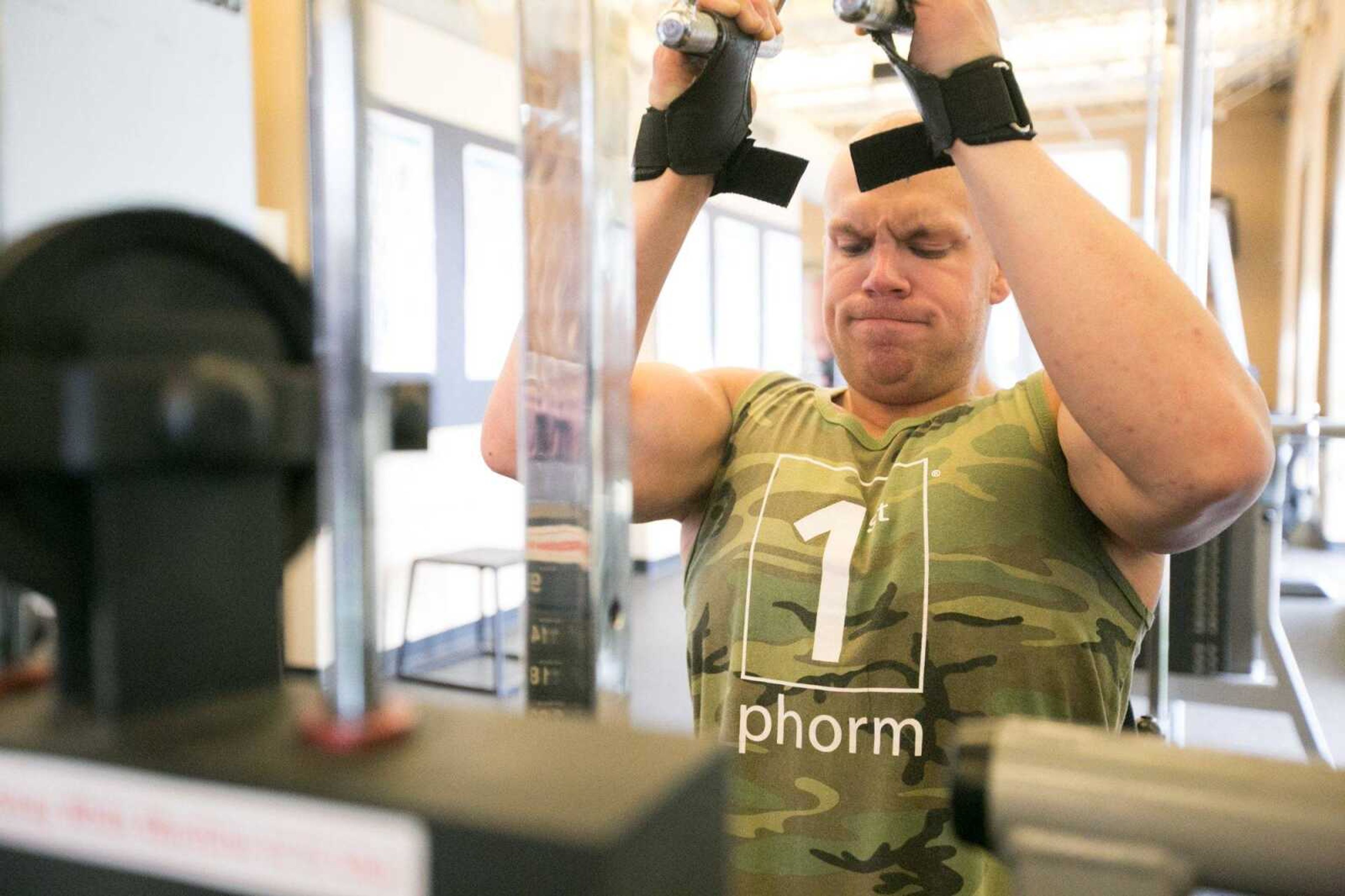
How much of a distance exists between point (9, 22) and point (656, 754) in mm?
2312

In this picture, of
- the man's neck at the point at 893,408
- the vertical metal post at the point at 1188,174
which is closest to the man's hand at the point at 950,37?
the man's neck at the point at 893,408

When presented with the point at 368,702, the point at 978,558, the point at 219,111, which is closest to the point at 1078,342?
the point at 978,558

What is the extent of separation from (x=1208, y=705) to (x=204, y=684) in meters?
3.56

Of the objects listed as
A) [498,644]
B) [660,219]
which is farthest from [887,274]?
[498,644]

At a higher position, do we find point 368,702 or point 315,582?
point 368,702

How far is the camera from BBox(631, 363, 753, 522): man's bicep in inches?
47.6

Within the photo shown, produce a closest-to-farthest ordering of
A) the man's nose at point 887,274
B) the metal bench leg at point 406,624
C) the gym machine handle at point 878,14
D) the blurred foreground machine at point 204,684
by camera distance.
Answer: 1. the blurred foreground machine at point 204,684
2. the gym machine handle at point 878,14
3. the man's nose at point 887,274
4. the metal bench leg at point 406,624

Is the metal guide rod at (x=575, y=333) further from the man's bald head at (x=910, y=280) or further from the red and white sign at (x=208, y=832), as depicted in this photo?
the man's bald head at (x=910, y=280)

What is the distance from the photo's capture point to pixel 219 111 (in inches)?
106

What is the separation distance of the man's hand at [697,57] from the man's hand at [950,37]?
12cm

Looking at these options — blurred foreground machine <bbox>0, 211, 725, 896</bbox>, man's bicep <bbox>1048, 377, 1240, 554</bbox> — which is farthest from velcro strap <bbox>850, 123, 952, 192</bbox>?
blurred foreground machine <bbox>0, 211, 725, 896</bbox>

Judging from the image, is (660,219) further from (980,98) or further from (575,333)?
(575,333)

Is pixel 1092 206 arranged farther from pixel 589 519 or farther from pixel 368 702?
pixel 368 702

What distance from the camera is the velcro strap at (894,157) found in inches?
39.9
